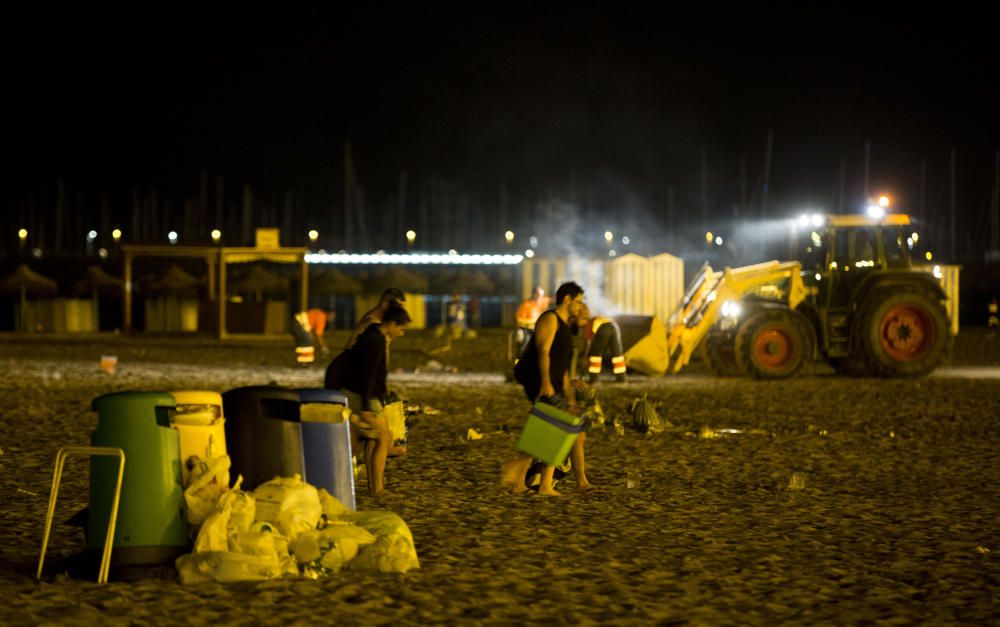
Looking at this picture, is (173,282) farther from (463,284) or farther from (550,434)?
(550,434)

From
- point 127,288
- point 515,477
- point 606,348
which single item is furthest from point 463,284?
point 515,477

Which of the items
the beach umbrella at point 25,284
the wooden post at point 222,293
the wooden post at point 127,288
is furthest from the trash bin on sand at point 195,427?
the beach umbrella at point 25,284

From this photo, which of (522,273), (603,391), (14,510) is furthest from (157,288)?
(14,510)

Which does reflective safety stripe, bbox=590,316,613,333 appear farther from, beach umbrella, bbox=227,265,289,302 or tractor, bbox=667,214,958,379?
beach umbrella, bbox=227,265,289,302

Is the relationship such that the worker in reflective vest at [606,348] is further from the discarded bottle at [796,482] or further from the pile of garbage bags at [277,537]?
the pile of garbage bags at [277,537]

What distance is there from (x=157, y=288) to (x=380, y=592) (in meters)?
47.2

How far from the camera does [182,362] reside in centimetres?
3009

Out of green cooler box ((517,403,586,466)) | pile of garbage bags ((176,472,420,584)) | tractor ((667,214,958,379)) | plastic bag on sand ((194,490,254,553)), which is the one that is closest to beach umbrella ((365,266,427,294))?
tractor ((667,214,958,379))

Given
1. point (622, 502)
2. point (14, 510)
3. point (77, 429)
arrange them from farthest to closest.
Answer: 1. point (77, 429)
2. point (622, 502)
3. point (14, 510)

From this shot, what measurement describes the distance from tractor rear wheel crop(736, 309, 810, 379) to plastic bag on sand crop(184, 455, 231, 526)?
18013 millimetres

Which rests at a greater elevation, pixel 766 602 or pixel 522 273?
pixel 522 273

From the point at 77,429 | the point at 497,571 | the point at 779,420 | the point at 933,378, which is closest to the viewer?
the point at 497,571

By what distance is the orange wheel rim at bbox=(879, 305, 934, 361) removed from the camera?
25672 millimetres

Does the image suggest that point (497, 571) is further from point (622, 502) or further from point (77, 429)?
point (77, 429)
